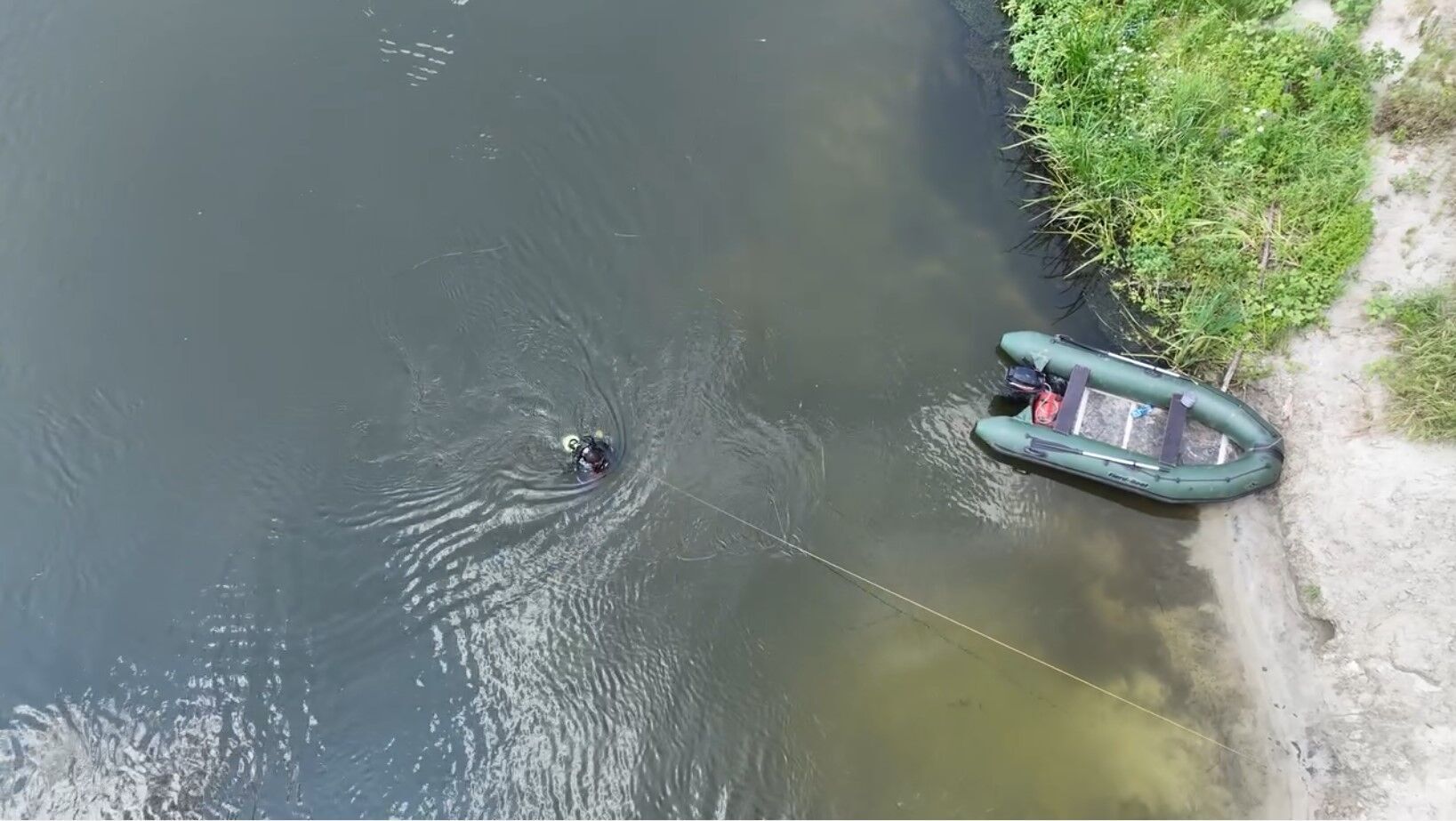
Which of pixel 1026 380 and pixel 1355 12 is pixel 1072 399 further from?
pixel 1355 12

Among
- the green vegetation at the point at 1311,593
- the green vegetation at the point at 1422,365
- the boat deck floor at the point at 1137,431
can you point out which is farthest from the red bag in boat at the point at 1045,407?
the green vegetation at the point at 1422,365

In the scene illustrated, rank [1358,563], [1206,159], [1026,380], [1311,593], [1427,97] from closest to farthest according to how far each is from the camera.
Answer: [1358,563] → [1311,593] → [1427,97] → [1026,380] → [1206,159]

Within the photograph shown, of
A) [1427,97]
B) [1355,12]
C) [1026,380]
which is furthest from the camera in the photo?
[1355,12]

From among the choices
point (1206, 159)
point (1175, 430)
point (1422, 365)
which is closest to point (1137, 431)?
point (1175, 430)

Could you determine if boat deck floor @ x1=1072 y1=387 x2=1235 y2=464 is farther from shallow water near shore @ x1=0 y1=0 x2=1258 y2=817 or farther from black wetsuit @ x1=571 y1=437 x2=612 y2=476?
black wetsuit @ x1=571 y1=437 x2=612 y2=476

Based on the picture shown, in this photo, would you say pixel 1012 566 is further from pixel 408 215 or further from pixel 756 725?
pixel 408 215

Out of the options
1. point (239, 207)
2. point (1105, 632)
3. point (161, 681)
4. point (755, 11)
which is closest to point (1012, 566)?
point (1105, 632)

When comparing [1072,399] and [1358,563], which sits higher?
→ [1072,399]
